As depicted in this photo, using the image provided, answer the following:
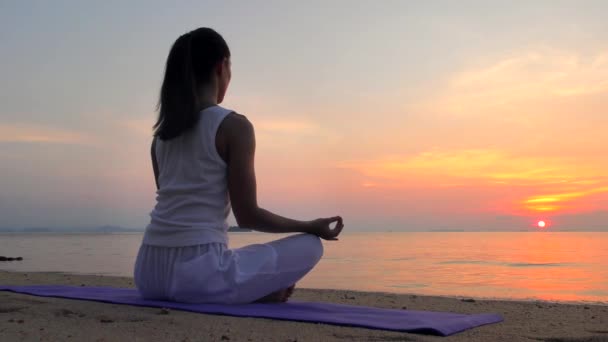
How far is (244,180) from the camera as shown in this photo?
288 centimetres

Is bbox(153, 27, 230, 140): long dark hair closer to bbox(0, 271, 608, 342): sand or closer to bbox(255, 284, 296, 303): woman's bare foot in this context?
bbox(0, 271, 608, 342): sand

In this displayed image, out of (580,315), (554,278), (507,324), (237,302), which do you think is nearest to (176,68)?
(237,302)

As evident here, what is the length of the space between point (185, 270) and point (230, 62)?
3.85ft

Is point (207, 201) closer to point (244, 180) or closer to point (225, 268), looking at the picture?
point (244, 180)

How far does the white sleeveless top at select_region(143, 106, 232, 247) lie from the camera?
2.91 m

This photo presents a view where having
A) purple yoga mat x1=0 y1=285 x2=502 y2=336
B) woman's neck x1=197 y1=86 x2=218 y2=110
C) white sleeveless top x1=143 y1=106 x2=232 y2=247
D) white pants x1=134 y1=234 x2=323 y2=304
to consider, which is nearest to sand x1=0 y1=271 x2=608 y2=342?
purple yoga mat x1=0 y1=285 x2=502 y2=336

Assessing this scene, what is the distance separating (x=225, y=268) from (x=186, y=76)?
3.40 feet

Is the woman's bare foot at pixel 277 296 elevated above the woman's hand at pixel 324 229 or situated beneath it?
situated beneath

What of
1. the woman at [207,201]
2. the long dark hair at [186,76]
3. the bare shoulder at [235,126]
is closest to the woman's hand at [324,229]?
the woman at [207,201]

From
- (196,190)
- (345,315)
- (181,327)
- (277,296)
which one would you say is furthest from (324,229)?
(181,327)

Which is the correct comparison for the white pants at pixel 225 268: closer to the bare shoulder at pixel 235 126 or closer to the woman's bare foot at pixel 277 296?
the woman's bare foot at pixel 277 296

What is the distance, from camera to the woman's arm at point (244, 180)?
2.88 m

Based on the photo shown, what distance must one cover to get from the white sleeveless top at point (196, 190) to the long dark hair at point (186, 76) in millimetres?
71

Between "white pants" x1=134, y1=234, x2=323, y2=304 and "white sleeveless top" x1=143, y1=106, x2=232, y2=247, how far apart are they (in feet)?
0.24
